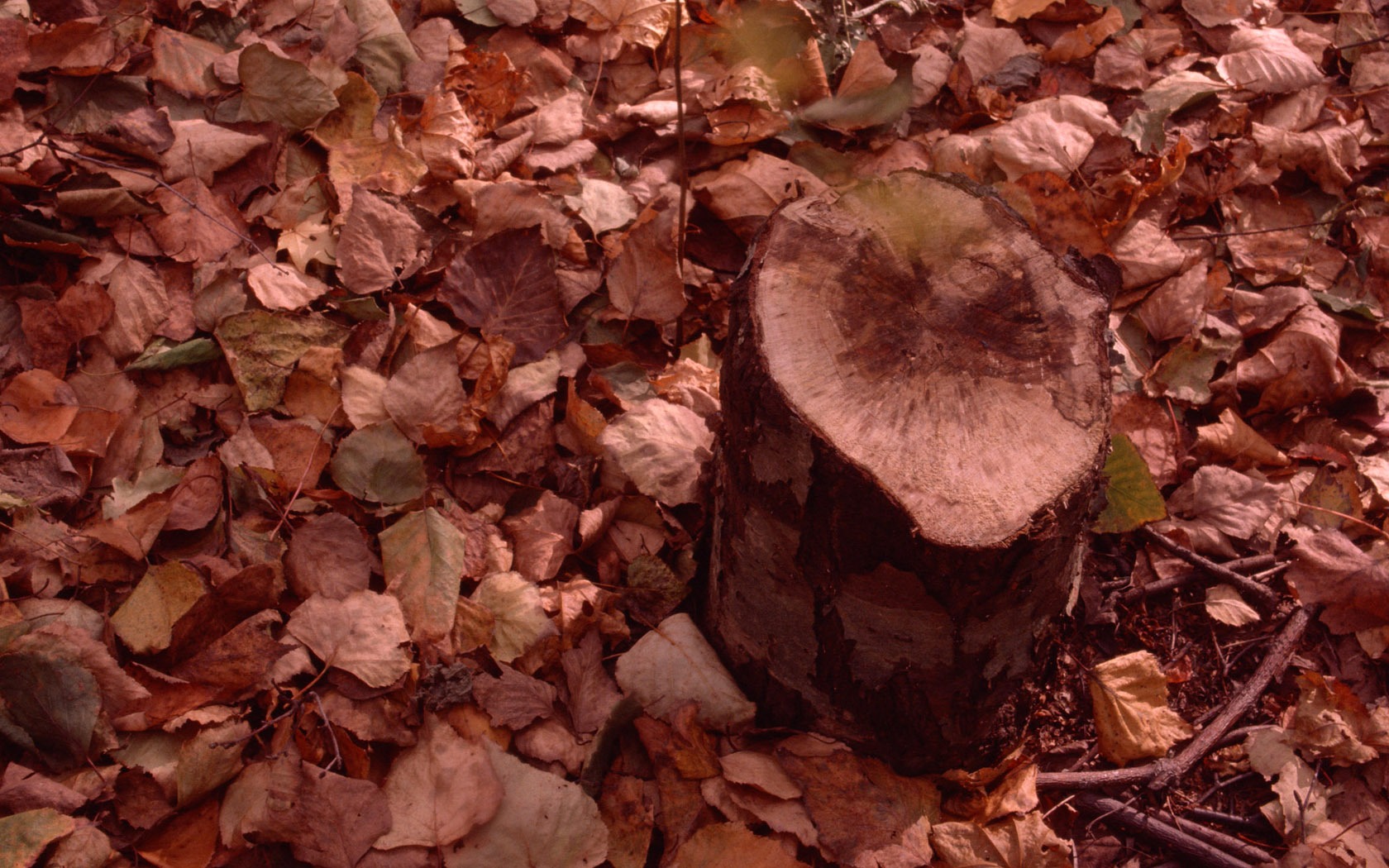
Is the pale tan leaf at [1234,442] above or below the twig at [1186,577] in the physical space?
above

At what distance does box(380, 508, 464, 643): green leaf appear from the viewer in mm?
1655

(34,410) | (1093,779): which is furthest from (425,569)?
(1093,779)

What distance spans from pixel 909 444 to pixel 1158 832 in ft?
3.17

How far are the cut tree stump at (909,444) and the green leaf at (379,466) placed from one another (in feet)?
1.95

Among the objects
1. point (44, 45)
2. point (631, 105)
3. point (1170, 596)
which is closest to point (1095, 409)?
point (1170, 596)

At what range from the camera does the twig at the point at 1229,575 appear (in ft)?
6.35

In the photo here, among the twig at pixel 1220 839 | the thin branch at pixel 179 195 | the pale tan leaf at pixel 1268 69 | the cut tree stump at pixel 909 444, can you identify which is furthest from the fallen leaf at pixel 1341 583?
the thin branch at pixel 179 195

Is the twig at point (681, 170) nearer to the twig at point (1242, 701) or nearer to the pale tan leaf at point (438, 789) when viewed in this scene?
the pale tan leaf at point (438, 789)

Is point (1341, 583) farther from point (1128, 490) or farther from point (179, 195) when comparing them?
point (179, 195)

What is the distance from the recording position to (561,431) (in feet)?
6.39

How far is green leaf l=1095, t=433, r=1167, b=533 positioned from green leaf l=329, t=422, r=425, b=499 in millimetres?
1262

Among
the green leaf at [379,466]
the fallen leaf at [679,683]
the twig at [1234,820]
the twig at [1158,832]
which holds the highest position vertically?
the green leaf at [379,466]

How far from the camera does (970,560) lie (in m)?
1.22

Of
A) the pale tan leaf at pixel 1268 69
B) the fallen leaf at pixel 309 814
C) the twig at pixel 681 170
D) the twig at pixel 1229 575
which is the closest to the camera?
the fallen leaf at pixel 309 814
